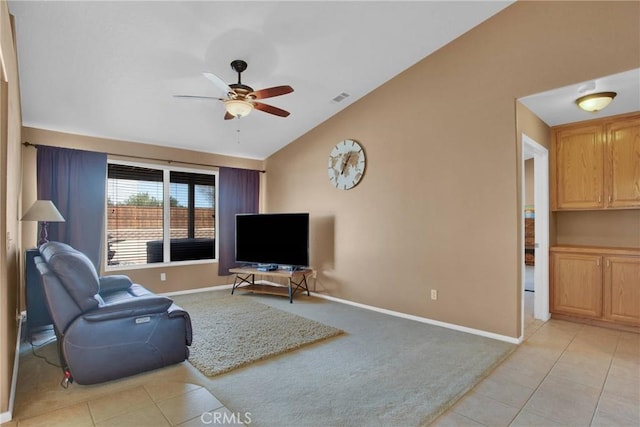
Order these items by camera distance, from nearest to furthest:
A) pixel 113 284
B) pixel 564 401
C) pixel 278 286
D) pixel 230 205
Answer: pixel 564 401 < pixel 113 284 < pixel 278 286 < pixel 230 205

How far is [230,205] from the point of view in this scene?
19.8ft

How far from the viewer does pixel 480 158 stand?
11.6ft

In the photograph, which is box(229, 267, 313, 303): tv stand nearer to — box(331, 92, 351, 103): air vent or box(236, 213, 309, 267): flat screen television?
box(236, 213, 309, 267): flat screen television

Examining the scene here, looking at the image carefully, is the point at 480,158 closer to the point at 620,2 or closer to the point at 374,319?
the point at 620,2

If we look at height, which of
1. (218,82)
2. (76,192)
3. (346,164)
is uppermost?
(218,82)

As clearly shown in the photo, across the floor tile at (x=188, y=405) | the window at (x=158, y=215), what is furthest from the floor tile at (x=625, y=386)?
the window at (x=158, y=215)

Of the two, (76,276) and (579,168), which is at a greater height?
(579,168)

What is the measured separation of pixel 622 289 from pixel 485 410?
2.71 meters

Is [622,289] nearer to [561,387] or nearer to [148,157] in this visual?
[561,387]

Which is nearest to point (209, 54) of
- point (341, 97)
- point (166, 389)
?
point (341, 97)

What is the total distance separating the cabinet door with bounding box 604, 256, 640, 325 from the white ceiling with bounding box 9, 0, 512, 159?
307 centimetres

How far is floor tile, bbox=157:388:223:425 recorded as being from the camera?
2092mm

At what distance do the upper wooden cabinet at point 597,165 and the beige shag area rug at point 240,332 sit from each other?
3376 mm

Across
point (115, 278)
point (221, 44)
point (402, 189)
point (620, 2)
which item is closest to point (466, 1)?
point (620, 2)
